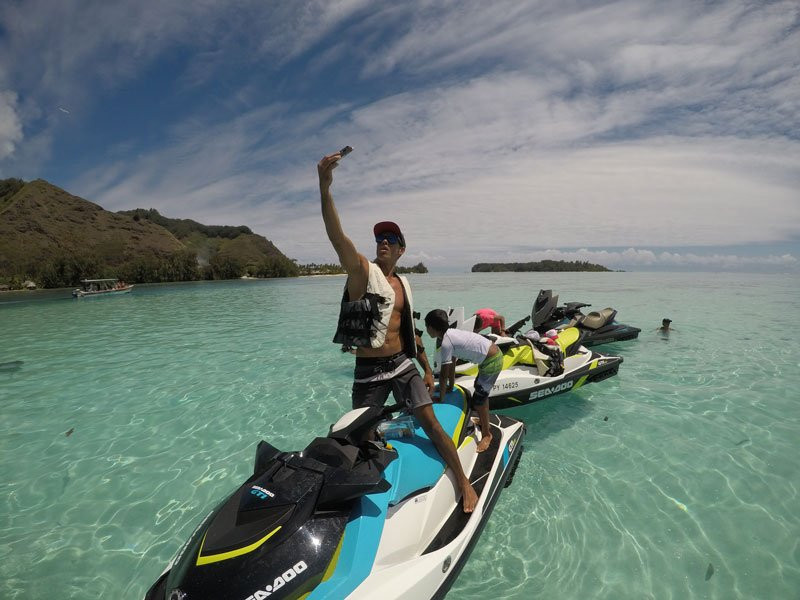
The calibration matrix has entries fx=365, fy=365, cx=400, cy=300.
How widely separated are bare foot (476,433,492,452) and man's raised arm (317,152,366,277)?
2.39 m

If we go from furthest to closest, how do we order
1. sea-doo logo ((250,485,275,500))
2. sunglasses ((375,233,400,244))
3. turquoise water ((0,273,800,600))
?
turquoise water ((0,273,800,600)) < sunglasses ((375,233,400,244)) < sea-doo logo ((250,485,275,500))

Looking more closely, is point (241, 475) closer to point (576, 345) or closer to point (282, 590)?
point (282, 590)

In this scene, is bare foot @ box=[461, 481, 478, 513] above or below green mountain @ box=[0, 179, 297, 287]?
below

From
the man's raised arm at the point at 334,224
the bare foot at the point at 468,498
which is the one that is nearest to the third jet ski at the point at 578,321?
the bare foot at the point at 468,498

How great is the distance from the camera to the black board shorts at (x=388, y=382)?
Result: 10.2 feet

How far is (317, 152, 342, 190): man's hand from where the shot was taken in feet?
8.10

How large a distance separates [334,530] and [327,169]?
224cm

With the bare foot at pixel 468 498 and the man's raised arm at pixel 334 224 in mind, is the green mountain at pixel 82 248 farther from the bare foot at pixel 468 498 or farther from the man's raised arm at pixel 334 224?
the bare foot at pixel 468 498

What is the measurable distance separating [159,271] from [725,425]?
92952 millimetres

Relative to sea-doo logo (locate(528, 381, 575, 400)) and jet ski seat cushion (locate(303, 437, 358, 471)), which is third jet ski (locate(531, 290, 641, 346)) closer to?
sea-doo logo (locate(528, 381, 575, 400))

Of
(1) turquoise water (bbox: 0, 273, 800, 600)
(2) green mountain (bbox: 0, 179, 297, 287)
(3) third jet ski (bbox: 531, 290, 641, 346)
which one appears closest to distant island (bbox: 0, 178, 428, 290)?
(2) green mountain (bbox: 0, 179, 297, 287)

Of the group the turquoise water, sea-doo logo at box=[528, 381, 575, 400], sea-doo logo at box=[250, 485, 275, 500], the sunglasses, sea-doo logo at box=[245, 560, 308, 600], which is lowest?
the turquoise water

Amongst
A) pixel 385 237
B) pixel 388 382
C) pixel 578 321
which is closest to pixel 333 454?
pixel 388 382

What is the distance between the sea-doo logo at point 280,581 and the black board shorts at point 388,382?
4.57 feet
